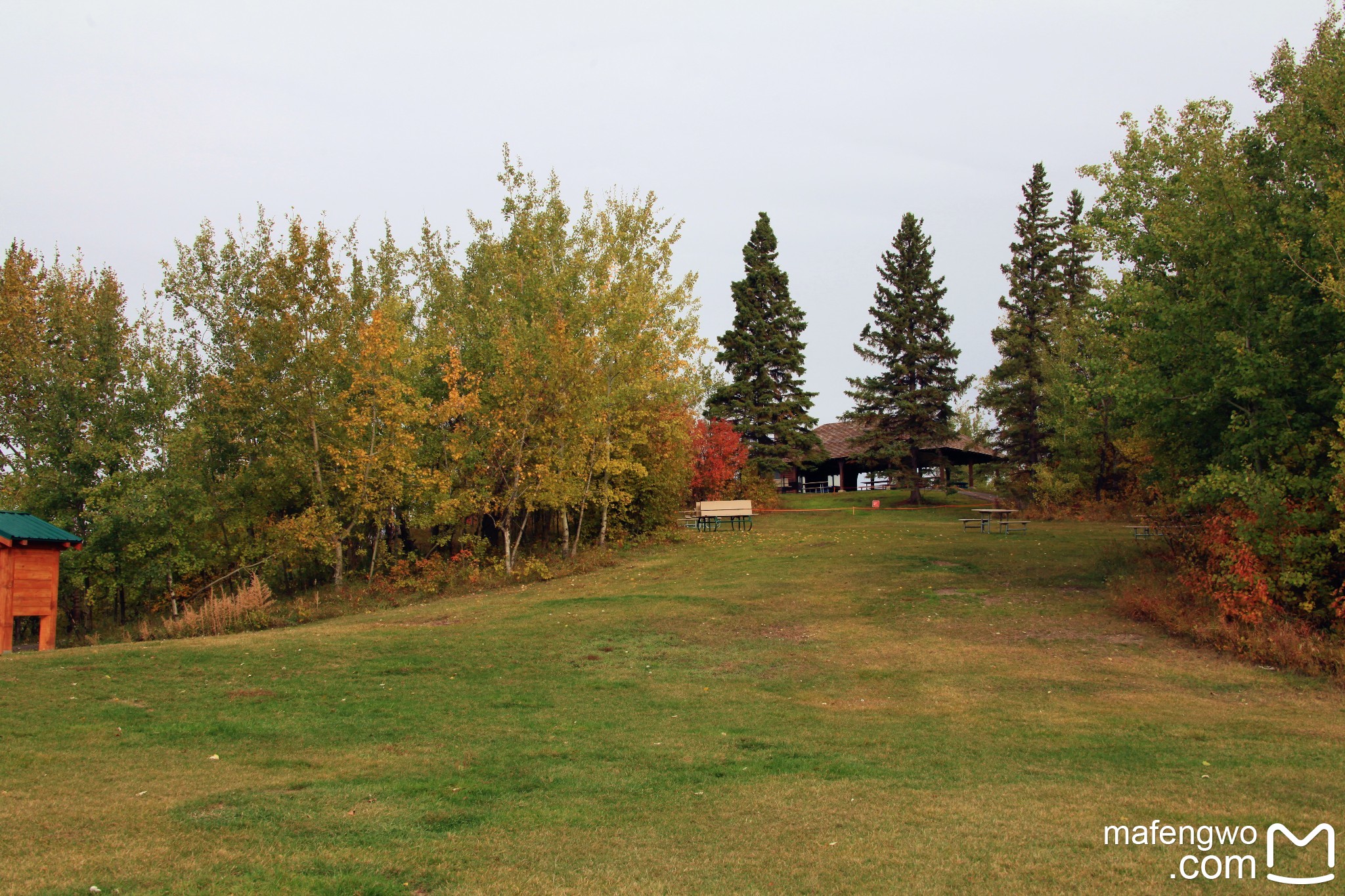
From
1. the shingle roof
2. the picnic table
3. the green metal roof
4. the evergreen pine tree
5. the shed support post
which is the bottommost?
the shed support post

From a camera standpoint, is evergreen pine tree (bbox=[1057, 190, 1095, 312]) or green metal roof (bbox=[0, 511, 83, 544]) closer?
green metal roof (bbox=[0, 511, 83, 544])

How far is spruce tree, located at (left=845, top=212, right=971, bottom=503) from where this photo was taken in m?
46.9

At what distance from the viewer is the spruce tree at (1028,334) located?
149 ft

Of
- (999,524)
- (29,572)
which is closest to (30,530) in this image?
(29,572)

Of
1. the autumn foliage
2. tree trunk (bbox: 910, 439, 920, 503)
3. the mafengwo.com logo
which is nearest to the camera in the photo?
the mafengwo.com logo

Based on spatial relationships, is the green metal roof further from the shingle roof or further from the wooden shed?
the shingle roof

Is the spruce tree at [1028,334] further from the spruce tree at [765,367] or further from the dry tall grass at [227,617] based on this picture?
the dry tall grass at [227,617]

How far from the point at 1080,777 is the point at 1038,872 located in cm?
285

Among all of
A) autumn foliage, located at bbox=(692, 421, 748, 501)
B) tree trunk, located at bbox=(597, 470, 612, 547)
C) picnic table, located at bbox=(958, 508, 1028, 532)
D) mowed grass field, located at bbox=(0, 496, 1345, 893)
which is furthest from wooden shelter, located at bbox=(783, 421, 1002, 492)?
mowed grass field, located at bbox=(0, 496, 1345, 893)

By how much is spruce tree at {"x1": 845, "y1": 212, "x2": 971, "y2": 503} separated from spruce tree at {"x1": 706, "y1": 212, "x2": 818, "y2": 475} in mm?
3600

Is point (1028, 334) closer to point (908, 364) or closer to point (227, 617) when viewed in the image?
point (908, 364)

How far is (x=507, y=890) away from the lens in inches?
218

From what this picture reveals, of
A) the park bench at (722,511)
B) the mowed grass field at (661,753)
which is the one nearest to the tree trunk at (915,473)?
the park bench at (722,511)

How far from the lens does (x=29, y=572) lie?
679 inches
